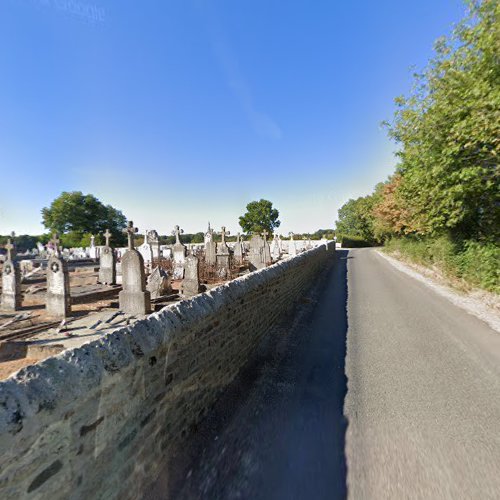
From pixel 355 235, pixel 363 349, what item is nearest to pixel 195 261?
pixel 363 349

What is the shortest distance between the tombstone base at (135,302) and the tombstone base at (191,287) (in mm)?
2276

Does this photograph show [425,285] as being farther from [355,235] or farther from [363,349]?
[355,235]

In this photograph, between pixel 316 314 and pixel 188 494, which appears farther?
pixel 316 314

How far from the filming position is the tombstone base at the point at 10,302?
8.52 m

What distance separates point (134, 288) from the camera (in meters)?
7.92

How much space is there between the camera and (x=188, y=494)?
7.43ft

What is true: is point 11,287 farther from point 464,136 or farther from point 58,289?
point 464,136

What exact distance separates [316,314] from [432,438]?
469 centimetres

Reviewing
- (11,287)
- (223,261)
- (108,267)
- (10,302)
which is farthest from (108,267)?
(223,261)

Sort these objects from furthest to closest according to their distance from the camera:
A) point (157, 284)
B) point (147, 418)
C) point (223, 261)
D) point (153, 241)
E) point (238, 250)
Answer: point (238, 250) → point (153, 241) → point (223, 261) → point (157, 284) → point (147, 418)

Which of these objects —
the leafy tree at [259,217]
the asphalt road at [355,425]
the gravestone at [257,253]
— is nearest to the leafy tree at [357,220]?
the leafy tree at [259,217]

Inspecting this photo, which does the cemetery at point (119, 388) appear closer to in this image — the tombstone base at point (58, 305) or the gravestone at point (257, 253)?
the tombstone base at point (58, 305)

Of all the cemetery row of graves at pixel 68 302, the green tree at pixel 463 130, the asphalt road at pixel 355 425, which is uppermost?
the green tree at pixel 463 130

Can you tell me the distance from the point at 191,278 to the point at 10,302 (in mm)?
6024
